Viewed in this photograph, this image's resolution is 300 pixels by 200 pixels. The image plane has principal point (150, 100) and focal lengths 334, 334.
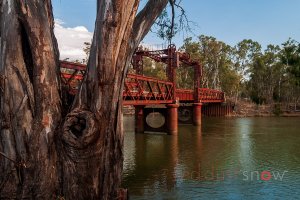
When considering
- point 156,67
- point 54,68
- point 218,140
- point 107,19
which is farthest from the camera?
point 156,67

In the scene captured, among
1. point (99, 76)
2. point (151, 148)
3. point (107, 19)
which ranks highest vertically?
point (107, 19)

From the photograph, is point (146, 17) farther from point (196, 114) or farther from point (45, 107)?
point (196, 114)

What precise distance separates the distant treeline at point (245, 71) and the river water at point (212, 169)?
43.6 meters

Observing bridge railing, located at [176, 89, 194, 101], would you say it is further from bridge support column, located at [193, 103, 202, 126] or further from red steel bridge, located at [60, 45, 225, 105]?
bridge support column, located at [193, 103, 202, 126]

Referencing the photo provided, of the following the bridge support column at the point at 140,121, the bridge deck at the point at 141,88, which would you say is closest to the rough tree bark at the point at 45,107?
the bridge deck at the point at 141,88

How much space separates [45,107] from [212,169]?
9286 mm

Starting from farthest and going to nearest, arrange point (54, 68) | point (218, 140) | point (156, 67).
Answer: point (156, 67)
point (218, 140)
point (54, 68)

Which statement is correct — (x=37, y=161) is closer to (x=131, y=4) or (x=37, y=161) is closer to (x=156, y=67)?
(x=131, y=4)

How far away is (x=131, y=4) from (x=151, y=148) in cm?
1442

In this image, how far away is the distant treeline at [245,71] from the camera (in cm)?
6344

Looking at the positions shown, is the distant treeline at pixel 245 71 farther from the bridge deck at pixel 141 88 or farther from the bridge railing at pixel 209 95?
the bridge deck at pixel 141 88

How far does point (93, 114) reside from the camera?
5.62 meters

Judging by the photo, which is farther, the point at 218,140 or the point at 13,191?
the point at 218,140

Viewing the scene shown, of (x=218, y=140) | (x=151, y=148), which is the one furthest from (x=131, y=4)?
(x=218, y=140)
